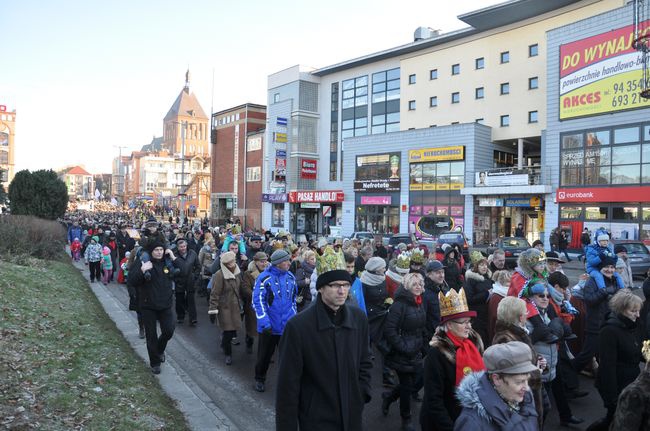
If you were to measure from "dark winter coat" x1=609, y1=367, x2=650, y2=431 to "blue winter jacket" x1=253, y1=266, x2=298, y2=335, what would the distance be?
14.6 ft

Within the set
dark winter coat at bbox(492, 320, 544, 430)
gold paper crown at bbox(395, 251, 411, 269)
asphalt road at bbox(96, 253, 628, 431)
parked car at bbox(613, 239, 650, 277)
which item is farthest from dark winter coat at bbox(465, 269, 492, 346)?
parked car at bbox(613, 239, 650, 277)

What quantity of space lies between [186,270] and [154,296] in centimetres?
301

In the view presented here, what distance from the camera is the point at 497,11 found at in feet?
120

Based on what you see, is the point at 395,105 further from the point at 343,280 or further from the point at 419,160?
the point at 343,280

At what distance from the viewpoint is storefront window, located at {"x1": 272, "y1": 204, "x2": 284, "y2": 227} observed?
56.5 metres

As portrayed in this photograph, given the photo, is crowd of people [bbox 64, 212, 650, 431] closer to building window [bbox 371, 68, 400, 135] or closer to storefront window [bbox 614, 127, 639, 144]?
storefront window [bbox 614, 127, 639, 144]

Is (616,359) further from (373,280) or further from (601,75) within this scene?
(601,75)

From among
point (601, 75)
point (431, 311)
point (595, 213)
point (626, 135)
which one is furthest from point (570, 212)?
point (431, 311)

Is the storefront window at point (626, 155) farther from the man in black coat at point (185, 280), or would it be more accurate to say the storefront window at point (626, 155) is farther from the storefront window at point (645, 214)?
the man in black coat at point (185, 280)

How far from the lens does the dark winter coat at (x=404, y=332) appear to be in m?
5.61

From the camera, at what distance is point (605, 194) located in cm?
2933

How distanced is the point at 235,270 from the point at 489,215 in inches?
1247

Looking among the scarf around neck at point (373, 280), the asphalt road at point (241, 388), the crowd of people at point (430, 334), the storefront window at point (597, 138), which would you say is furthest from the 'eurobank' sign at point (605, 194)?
the scarf around neck at point (373, 280)

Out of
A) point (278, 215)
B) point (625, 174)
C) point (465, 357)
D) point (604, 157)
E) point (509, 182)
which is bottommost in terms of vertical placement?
point (465, 357)
